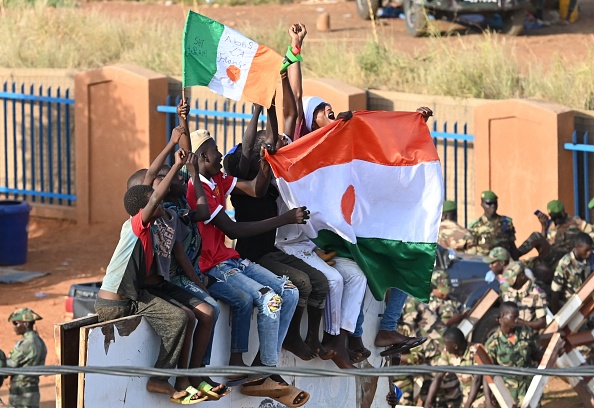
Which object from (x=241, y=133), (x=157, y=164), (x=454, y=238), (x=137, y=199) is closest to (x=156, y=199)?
(x=137, y=199)

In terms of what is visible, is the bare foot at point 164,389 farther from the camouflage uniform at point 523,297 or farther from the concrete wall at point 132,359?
the camouflage uniform at point 523,297

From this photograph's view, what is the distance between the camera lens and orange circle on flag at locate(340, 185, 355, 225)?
9.48 meters

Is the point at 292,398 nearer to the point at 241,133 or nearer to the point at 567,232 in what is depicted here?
the point at 567,232

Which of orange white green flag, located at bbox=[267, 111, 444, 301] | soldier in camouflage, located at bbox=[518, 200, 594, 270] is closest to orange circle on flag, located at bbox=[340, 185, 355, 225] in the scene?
orange white green flag, located at bbox=[267, 111, 444, 301]

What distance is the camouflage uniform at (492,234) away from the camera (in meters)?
14.9

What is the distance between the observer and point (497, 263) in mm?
13898

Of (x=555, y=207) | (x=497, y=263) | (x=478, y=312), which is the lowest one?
(x=478, y=312)

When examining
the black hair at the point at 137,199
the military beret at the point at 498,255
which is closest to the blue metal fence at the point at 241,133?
the military beret at the point at 498,255

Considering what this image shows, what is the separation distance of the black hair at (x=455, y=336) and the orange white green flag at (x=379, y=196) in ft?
10.4

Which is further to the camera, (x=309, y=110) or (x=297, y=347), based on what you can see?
(x=309, y=110)

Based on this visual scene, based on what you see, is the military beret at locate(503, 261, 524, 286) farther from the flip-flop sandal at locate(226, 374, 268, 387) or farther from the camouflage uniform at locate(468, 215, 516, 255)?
the flip-flop sandal at locate(226, 374, 268, 387)

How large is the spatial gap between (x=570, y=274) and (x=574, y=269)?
6cm

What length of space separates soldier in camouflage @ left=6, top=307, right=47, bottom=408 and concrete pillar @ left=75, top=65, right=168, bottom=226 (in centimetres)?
683

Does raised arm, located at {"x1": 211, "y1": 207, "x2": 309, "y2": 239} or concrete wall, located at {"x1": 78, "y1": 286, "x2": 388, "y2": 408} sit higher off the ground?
raised arm, located at {"x1": 211, "y1": 207, "x2": 309, "y2": 239}
